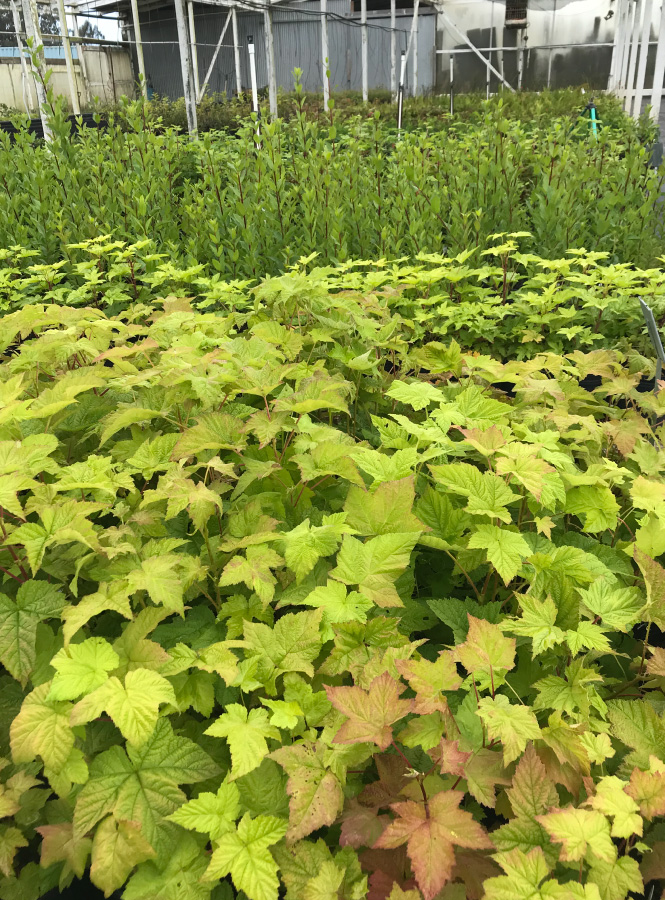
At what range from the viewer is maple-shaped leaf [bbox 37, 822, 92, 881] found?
102cm

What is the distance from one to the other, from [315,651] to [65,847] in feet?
1.67

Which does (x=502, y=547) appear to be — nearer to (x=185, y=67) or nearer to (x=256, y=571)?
(x=256, y=571)

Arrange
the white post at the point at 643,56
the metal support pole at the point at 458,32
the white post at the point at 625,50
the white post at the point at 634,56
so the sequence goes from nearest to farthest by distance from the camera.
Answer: the white post at the point at 643,56 → the white post at the point at 634,56 → the white post at the point at 625,50 → the metal support pole at the point at 458,32

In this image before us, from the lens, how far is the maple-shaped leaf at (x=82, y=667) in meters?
1.02

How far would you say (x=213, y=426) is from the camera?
1.47m

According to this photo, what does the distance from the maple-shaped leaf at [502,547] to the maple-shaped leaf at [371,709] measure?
12.9 inches

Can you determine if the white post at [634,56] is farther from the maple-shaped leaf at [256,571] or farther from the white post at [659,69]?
the maple-shaped leaf at [256,571]

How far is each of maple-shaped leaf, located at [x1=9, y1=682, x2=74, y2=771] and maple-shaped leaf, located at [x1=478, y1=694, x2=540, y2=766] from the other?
0.66 metres

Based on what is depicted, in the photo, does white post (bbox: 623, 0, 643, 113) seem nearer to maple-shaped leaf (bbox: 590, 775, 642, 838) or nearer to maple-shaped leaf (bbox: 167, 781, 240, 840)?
maple-shaped leaf (bbox: 590, 775, 642, 838)

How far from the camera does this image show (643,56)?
41.7ft

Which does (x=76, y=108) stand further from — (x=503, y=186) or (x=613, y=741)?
(x=613, y=741)

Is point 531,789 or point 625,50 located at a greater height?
point 625,50

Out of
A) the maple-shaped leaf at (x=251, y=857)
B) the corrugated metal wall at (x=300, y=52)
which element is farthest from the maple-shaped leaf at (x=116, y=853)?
the corrugated metal wall at (x=300, y=52)

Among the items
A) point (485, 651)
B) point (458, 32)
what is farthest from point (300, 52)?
point (485, 651)
